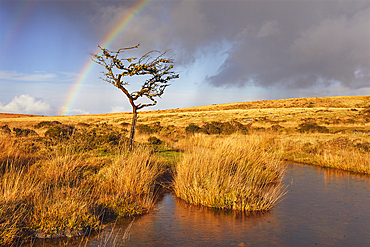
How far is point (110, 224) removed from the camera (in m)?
6.52

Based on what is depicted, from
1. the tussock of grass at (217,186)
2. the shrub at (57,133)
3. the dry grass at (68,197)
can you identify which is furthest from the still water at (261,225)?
the shrub at (57,133)

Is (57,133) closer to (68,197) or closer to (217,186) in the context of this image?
(68,197)

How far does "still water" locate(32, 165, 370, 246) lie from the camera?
583cm

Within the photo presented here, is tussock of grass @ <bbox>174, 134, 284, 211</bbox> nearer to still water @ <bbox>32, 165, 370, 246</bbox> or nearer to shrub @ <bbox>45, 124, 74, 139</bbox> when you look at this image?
still water @ <bbox>32, 165, 370, 246</bbox>

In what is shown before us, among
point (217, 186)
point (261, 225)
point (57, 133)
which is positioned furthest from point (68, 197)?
point (57, 133)

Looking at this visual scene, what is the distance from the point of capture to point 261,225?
22.1 feet

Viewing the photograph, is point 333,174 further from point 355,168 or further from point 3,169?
point 3,169

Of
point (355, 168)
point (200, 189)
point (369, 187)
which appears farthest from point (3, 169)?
point (355, 168)

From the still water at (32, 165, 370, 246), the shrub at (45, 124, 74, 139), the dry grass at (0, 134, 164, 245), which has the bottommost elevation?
the still water at (32, 165, 370, 246)

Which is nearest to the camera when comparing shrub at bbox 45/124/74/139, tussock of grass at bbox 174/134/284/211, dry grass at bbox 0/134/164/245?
dry grass at bbox 0/134/164/245

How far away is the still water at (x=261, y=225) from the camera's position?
5.83 m

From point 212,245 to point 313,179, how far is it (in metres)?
8.21

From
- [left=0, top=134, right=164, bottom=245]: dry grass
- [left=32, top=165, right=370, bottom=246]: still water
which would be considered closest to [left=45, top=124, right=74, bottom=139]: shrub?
[left=0, top=134, right=164, bottom=245]: dry grass

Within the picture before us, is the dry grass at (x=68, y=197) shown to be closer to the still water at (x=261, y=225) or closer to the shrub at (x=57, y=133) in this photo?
the still water at (x=261, y=225)
